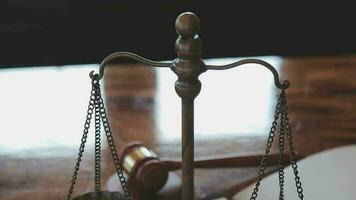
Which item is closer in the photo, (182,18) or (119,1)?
(182,18)

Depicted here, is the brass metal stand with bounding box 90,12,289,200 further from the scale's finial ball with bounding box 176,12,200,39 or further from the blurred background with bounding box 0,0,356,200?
the blurred background with bounding box 0,0,356,200

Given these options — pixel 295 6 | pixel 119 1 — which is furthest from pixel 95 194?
pixel 295 6

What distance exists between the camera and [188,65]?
49 centimetres

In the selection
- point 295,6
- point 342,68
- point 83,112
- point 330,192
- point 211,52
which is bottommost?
point 330,192

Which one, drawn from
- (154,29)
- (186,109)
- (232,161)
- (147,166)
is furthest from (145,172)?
(154,29)

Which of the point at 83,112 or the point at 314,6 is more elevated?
the point at 314,6

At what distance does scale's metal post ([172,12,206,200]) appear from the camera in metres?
0.48

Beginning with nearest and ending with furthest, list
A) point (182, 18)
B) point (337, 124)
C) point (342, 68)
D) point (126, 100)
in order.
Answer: point (182, 18) → point (337, 124) → point (126, 100) → point (342, 68)

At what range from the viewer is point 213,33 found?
10.7ft

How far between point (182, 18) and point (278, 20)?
9.55ft

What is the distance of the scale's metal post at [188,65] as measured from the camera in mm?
479

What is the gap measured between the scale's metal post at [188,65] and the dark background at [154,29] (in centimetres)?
268

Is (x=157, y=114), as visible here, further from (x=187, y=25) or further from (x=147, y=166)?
(x=187, y=25)

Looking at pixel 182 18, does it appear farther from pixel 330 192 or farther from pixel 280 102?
pixel 330 192
